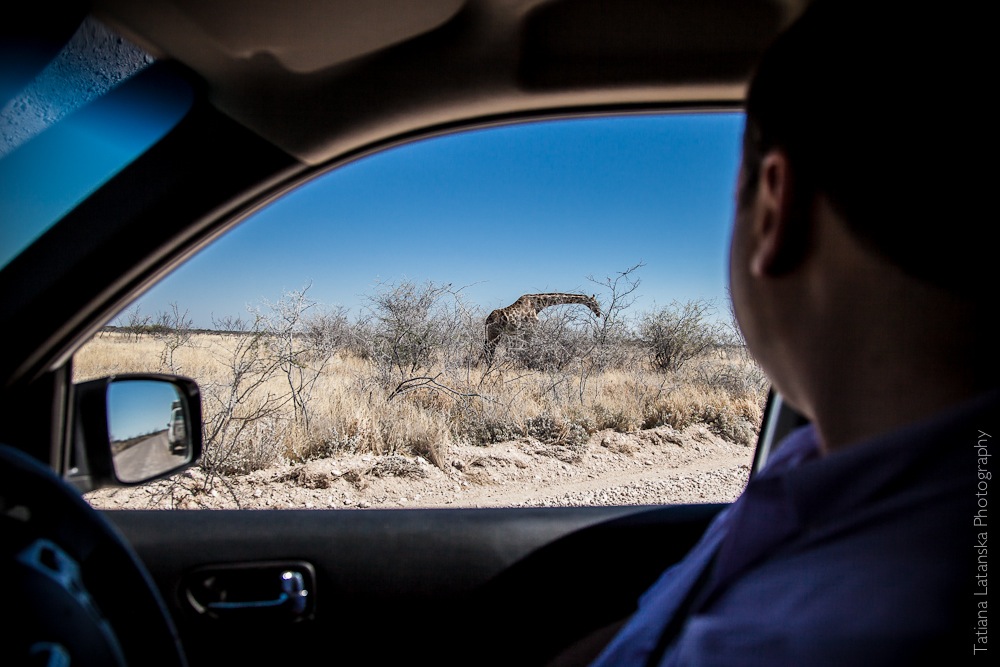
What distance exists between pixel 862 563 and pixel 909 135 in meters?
0.47

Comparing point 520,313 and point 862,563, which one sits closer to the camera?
point 862,563

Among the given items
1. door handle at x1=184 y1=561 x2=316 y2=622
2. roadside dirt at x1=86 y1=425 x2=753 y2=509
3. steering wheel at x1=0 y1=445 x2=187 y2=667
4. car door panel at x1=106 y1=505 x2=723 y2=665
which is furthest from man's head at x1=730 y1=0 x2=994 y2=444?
roadside dirt at x1=86 y1=425 x2=753 y2=509

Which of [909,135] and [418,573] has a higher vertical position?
[909,135]

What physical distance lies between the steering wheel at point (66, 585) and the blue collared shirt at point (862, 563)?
758 millimetres

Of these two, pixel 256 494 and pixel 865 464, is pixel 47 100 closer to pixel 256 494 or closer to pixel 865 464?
pixel 865 464

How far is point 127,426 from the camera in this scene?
1.42 metres

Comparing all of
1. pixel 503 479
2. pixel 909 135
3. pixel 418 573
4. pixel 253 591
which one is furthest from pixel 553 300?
pixel 909 135

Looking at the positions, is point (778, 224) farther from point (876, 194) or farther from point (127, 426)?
point (127, 426)

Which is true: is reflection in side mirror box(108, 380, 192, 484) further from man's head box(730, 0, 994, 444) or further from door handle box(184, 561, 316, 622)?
man's head box(730, 0, 994, 444)

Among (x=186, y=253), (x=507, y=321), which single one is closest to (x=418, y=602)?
(x=186, y=253)

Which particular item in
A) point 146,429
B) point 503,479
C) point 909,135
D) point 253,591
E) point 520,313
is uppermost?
point 520,313

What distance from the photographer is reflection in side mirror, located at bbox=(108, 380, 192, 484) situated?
1411mm

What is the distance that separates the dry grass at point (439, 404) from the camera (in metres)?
4.39

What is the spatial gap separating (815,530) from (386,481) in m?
3.70
